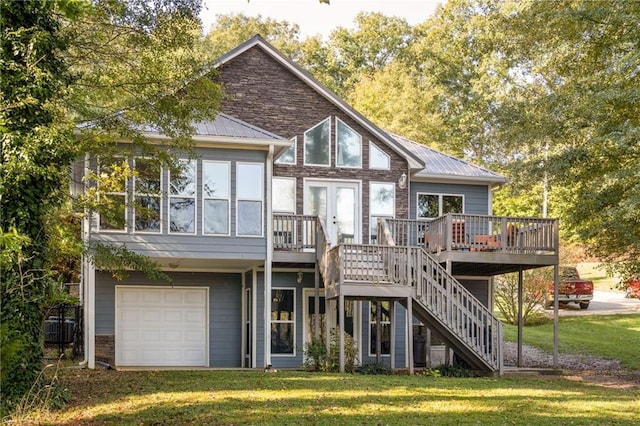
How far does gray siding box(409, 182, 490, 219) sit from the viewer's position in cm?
2131

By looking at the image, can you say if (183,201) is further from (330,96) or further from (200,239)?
(330,96)

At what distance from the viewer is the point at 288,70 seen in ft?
67.1

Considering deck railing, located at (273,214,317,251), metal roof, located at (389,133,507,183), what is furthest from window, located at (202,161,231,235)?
metal roof, located at (389,133,507,183)

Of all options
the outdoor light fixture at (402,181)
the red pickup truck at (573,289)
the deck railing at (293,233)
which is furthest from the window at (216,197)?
the red pickup truck at (573,289)

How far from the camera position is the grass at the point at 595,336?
2242 centimetres

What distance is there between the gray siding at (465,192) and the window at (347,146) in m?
1.93

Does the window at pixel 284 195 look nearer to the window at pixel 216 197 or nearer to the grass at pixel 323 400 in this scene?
the window at pixel 216 197

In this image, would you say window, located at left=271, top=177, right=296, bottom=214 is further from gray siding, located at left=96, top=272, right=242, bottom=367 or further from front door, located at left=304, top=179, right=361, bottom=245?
gray siding, located at left=96, top=272, right=242, bottom=367

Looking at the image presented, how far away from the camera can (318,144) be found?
20391 millimetres

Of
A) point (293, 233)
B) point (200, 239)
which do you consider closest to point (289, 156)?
point (293, 233)

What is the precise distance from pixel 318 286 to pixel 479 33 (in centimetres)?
2582

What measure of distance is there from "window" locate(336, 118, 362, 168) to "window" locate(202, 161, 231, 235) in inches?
156

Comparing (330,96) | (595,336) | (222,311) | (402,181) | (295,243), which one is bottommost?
(595,336)

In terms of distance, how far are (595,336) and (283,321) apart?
455 inches
